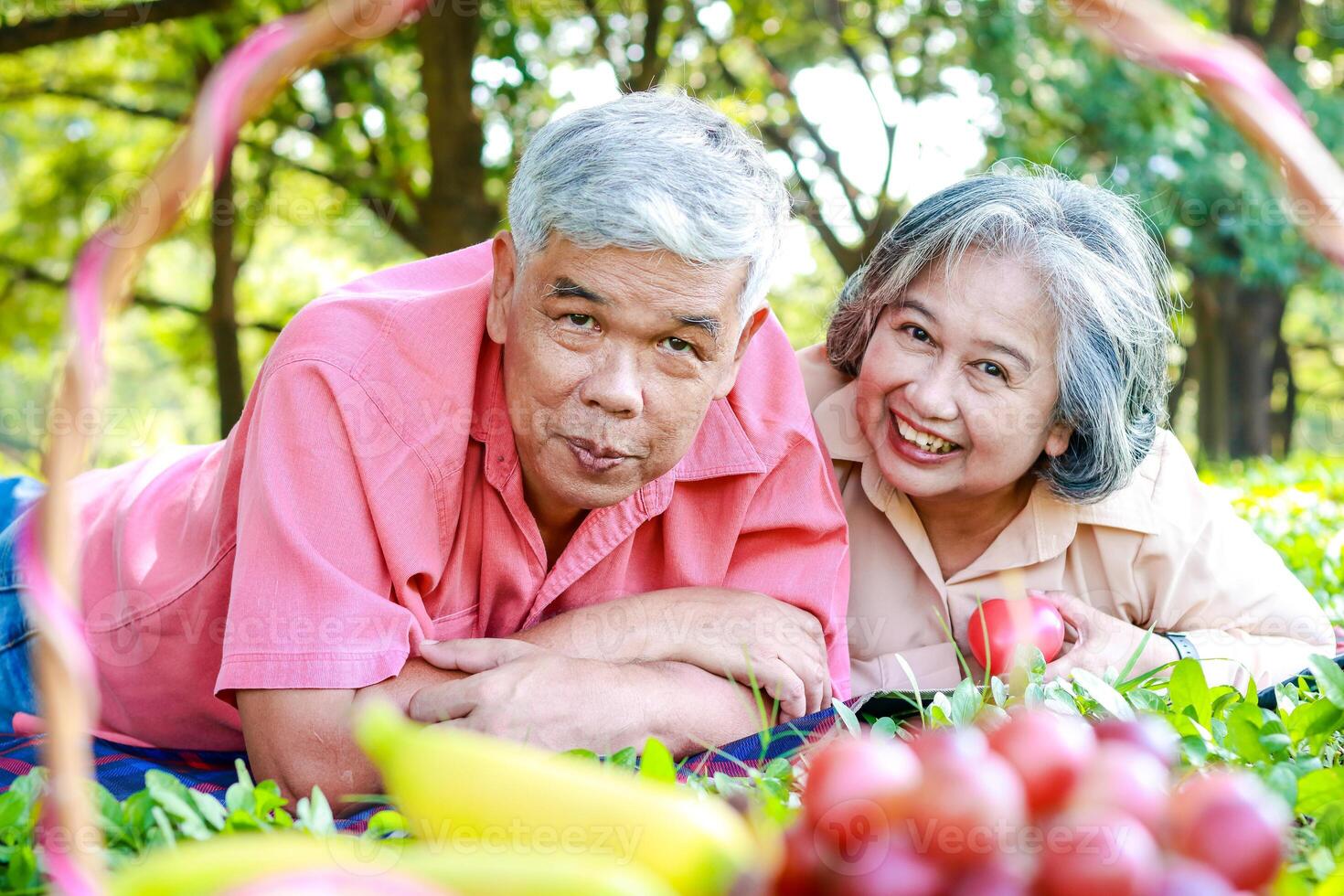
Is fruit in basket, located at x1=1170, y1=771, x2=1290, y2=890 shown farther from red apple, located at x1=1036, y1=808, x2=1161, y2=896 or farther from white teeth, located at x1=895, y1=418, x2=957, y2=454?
white teeth, located at x1=895, y1=418, x2=957, y2=454

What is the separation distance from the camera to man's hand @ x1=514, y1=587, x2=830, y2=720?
8.18ft

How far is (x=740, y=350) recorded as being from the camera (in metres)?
2.60

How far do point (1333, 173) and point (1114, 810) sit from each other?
794 millimetres

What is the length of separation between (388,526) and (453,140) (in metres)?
5.44

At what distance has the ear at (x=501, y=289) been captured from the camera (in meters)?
2.46

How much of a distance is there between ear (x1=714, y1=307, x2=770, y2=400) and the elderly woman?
1.60ft

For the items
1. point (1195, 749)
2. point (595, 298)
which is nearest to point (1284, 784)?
point (1195, 749)

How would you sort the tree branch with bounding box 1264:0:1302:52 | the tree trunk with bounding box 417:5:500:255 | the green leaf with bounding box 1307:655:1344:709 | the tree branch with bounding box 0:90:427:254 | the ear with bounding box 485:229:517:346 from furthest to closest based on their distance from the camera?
the tree branch with bounding box 1264:0:1302:52 → the tree branch with bounding box 0:90:427:254 → the tree trunk with bounding box 417:5:500:255 → the ear with bounding box 485:229:517:346 → the green leaf with bounding box 1307:655:1344:709

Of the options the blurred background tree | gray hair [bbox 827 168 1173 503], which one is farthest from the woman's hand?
the blurred background tree

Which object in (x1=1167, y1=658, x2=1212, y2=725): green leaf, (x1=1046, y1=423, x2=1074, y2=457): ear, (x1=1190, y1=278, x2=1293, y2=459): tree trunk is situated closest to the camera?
(x1=1167, y1=658, x2=1212, y2=725): green leaf

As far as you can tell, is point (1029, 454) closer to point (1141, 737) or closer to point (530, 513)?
point (530, 513)

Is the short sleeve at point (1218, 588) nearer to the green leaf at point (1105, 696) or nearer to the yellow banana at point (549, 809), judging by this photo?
the green leaf at point (1105, 696)

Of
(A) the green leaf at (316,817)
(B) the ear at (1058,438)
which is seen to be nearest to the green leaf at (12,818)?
(A) the green leaf at (316,817)

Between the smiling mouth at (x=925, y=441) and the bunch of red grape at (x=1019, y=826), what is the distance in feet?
6.22
